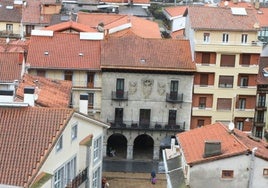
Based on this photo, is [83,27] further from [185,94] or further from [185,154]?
[185,154]

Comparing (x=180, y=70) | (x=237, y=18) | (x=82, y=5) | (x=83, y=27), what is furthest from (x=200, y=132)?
(x=82, y=5)

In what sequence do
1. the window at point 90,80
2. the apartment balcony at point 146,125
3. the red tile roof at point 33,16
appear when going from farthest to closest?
the red tile roof at point 33,16, the apartment balcony at point 146,125, the window at point 90,80

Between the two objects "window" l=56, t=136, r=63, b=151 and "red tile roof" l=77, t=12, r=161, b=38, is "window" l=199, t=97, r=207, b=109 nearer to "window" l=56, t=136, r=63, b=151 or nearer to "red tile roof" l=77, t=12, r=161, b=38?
"red tile roof" l=77, t=12, r=161, b=38

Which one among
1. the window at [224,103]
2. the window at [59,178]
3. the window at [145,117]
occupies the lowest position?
the window at [59,178]

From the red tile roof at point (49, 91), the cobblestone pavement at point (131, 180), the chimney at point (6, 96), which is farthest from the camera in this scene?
the cobblestone pavement at point (131, 180)

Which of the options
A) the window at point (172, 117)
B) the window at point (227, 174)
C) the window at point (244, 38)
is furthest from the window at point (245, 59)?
the window at point (227, 174)

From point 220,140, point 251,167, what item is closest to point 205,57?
point 220,140

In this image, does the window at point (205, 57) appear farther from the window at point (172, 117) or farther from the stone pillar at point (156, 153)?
the stone pillar at point (156, 153)

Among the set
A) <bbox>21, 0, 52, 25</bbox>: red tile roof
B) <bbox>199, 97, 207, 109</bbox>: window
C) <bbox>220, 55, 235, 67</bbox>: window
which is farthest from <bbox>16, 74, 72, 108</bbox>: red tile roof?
<bbox>21, 0, 52, 25</bbox>: red tile roof

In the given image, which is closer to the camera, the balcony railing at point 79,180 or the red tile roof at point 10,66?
the balcony railing at point 79,180

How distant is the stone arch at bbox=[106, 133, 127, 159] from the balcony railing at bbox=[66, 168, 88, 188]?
28.4m

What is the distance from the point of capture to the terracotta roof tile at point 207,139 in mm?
45375

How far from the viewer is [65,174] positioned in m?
45.5

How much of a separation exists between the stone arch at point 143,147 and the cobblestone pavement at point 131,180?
19.8 ft
